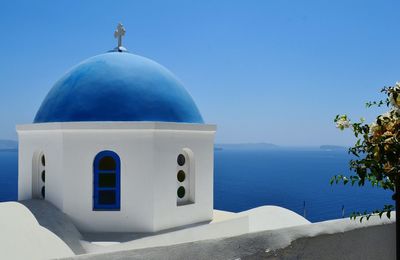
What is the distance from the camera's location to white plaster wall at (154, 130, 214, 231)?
721 cm

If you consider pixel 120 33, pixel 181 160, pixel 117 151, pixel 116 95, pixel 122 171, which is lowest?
pixel 122 171

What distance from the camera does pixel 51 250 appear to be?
18.6 feet

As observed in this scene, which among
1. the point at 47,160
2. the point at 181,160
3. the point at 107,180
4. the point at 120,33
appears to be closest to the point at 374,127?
the point at 107,180

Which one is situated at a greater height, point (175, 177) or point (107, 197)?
point (175, 177)

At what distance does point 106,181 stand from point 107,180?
26mm

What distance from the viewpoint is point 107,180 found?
718 cm

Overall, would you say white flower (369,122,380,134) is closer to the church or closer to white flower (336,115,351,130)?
white flower (336,115,351,130)

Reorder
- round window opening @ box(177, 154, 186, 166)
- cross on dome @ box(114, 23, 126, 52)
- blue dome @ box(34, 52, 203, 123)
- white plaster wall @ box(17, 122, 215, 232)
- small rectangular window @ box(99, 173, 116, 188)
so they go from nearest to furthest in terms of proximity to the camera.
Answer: white plaster wall @ box(17, 122, 215, 232) < small rectangular window @ box(99, 173, 116, 188) < blue dome @ box(34, 52, 203, 123) < round window opening @ box(177, 154, 186, 166) < cross on dome @ box(114, 23, 126, 52)

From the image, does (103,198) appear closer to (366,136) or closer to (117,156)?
(117,156)

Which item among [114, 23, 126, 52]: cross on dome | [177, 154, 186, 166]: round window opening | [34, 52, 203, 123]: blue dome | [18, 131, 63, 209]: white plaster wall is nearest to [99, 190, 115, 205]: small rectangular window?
[18, 131, 63, 209]: white plaster wall

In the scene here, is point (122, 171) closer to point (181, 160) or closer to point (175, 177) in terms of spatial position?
point (175, 177)

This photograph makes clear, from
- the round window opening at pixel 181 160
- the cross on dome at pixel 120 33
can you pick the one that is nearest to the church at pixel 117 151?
the round window opening at pixel 181 160

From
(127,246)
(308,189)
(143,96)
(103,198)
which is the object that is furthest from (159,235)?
(308,189)

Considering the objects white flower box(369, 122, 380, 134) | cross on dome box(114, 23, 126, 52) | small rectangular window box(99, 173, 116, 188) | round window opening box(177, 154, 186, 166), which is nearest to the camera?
white flower box(369, 122, 380, 134)
